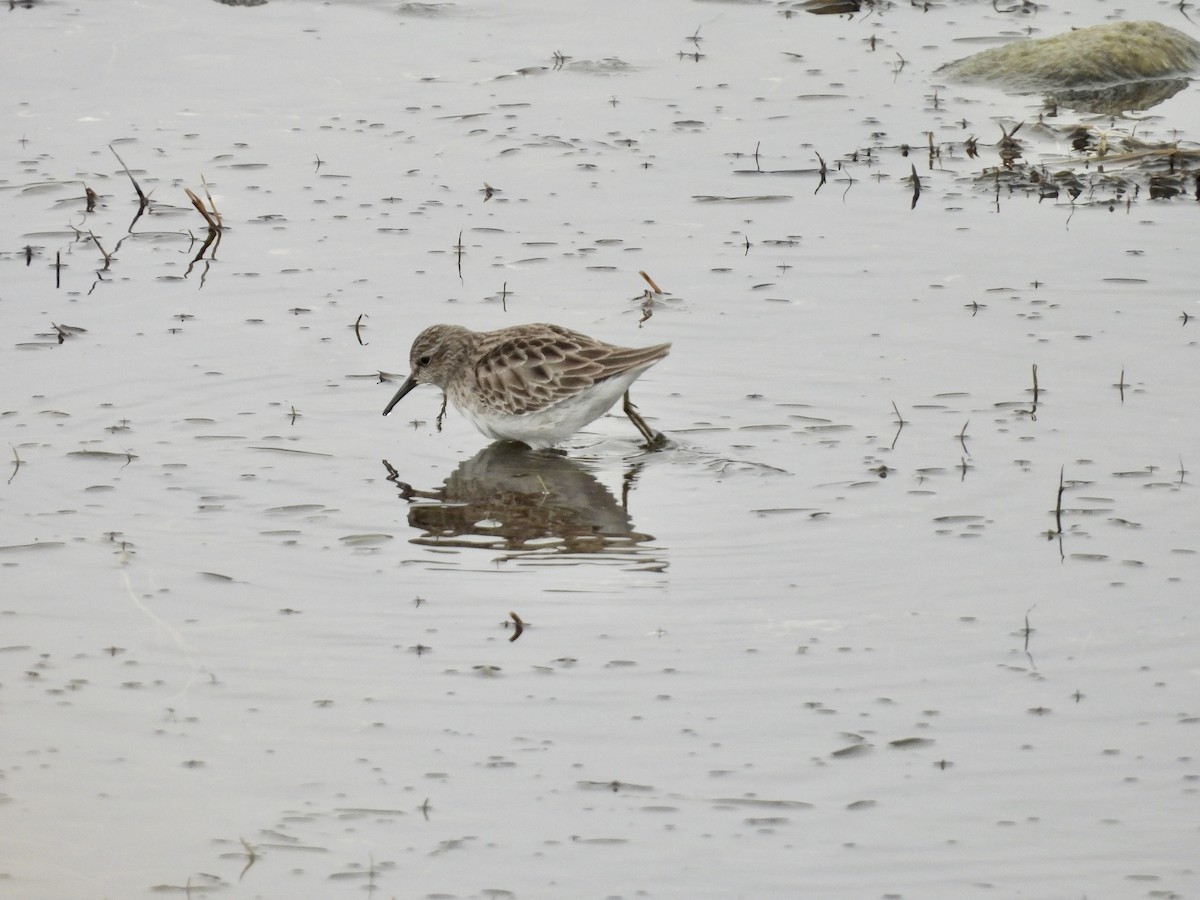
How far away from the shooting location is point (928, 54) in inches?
679

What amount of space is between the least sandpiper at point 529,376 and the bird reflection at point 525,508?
0.84 feet

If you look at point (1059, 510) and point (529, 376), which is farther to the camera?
point (529, 376)

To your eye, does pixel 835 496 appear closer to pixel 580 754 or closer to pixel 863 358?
pixel 863 358

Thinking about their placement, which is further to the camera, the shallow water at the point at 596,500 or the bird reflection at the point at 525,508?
the bird reflection at the point at 525,508

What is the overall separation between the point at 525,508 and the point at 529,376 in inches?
38.3

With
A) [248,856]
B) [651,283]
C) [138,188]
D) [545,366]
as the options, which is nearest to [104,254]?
[138,188]

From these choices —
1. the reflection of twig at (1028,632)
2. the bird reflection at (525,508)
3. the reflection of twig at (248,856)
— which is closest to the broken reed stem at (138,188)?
the bird reflection at (525,508)

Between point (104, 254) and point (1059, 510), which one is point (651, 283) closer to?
point (1059, 510)

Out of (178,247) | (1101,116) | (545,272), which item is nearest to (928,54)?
(1101,116)

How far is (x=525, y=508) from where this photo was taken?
9.35 meters

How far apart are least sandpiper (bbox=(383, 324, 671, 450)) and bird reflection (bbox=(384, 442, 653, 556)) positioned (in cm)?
26

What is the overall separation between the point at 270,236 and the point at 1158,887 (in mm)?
8899

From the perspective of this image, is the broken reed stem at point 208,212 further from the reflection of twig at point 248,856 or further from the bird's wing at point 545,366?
the reflection of twig at point 248,856

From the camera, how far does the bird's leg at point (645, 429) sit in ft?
32.9
